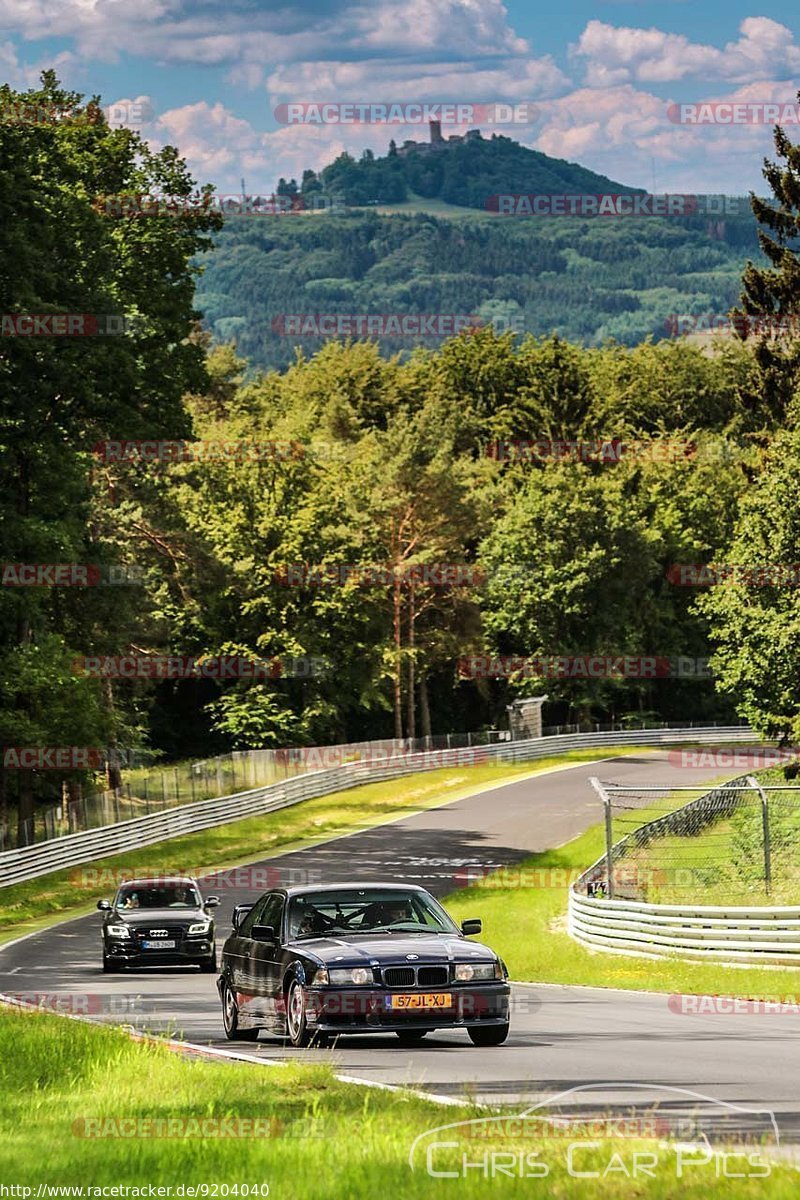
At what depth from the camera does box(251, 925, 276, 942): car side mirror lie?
620 inches

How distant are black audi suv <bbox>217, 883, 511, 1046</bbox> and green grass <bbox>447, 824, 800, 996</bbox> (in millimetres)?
8197

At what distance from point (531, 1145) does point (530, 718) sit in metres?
83.3

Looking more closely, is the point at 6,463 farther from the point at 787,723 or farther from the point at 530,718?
the point at 530,718

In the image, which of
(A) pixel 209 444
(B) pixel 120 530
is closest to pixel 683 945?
(B) pixel 120 530

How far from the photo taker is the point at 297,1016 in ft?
49.3

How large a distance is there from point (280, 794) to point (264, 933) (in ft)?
161

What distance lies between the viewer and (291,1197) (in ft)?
24.6

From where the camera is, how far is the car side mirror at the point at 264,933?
15750 mm

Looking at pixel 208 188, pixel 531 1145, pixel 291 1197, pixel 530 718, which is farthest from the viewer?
pixel 530 718

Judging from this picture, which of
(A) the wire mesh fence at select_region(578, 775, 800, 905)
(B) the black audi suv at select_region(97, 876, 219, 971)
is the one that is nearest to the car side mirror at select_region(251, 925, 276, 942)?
(B) the black audi suv at select_region(97, 876, 219, 971)

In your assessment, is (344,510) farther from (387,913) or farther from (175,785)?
(387,913)

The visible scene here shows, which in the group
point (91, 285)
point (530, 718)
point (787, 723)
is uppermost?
point (91, 285)

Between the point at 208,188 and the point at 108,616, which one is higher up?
the point at 208,188

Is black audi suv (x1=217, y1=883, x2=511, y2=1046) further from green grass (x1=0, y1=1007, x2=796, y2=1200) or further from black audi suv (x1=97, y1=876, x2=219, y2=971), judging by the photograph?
black audi suv (x1=97, y1=876, x2=219, y2=971)
